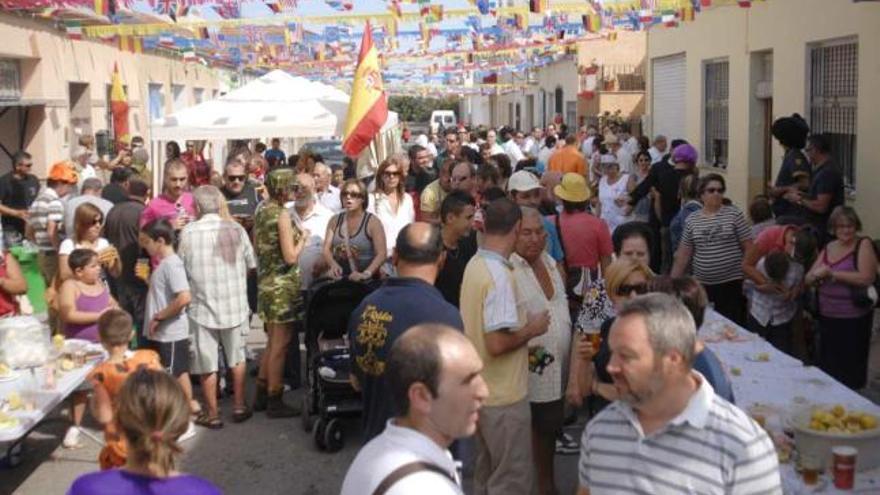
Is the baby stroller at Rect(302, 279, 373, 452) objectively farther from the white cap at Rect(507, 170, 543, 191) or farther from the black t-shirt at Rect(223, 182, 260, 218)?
the black t-shirt at Rect(223, 182, 260, 218)

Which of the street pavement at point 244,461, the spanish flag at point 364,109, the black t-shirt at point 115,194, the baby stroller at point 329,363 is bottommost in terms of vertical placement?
the street pavement at point 244,461

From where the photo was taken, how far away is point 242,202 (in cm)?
1083

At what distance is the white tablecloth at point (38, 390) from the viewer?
18.7 feet

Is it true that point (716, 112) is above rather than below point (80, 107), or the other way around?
below

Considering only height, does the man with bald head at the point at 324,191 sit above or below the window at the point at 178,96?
below

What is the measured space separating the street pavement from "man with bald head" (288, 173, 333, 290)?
123cm

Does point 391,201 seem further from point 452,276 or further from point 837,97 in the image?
point 837,97

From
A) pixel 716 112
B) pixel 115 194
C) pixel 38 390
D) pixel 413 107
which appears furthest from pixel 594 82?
pixel 413 107

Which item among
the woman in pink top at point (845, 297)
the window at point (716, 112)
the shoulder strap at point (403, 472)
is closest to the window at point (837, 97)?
the window at point (716, 112)

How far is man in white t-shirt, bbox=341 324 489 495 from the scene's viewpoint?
2779 mm

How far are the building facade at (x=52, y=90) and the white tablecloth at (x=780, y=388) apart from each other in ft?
36.9

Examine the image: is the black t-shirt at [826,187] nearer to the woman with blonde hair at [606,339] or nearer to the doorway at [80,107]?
the woman with blonde hair at [606,339]

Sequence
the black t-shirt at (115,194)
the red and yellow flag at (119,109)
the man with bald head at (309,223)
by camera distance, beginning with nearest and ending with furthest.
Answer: the man with bald head at (309,223)
the black t-shirt at (115,194)
the red and yellow flag at (119,109)

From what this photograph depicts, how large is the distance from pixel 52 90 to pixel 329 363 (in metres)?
14.8
